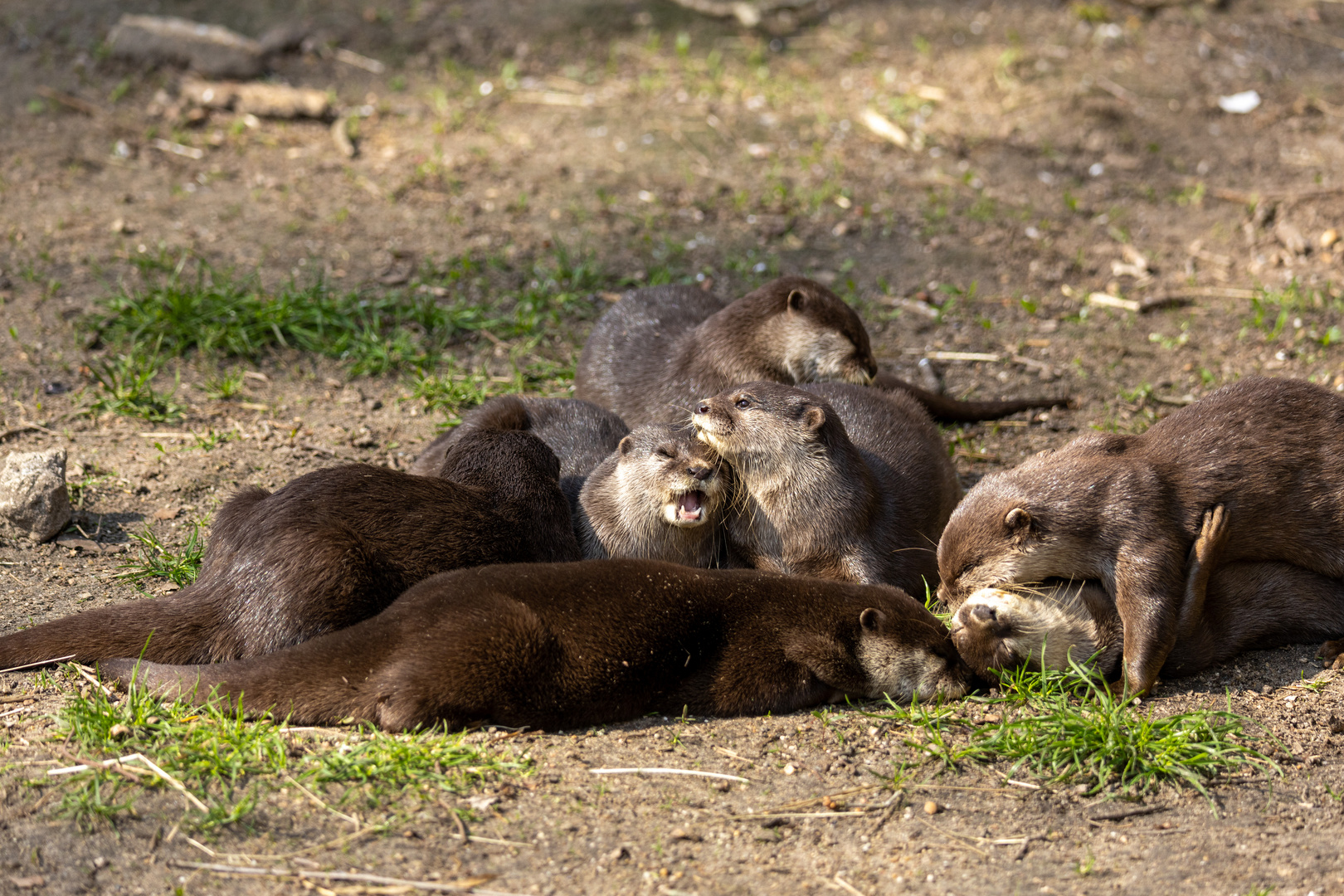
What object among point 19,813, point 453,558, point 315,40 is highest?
point 315,40

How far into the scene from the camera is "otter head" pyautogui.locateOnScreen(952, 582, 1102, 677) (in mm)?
3088

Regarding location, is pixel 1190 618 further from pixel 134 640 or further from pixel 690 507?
pixel 134 640

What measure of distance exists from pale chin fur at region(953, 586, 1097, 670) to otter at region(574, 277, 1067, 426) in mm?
1218

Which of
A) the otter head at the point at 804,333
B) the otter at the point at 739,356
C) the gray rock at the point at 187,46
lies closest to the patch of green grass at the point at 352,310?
the otter at the point at 739,356

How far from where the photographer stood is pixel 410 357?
470cm

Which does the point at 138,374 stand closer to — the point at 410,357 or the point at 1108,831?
the point at 410,357

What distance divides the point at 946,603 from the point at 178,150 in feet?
15.4

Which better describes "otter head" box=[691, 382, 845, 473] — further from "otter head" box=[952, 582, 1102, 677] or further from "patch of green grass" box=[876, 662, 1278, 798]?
"patch of green grass" box=[876, 662, 1278, 798]

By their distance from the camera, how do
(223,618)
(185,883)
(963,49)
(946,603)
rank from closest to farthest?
(185,883) → (223,618) → (946,603) → (963,49)

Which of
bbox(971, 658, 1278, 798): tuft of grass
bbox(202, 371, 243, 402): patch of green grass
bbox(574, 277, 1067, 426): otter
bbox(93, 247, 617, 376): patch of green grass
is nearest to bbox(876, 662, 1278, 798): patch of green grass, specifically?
bbox(971, 658, 1278, 798): tuft of grass

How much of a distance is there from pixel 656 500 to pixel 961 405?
1467 millimetres

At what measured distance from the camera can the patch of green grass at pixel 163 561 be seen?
3395 millimetres

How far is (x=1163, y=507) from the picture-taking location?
10.3 feet

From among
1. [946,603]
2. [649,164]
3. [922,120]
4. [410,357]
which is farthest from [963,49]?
[946,603]
